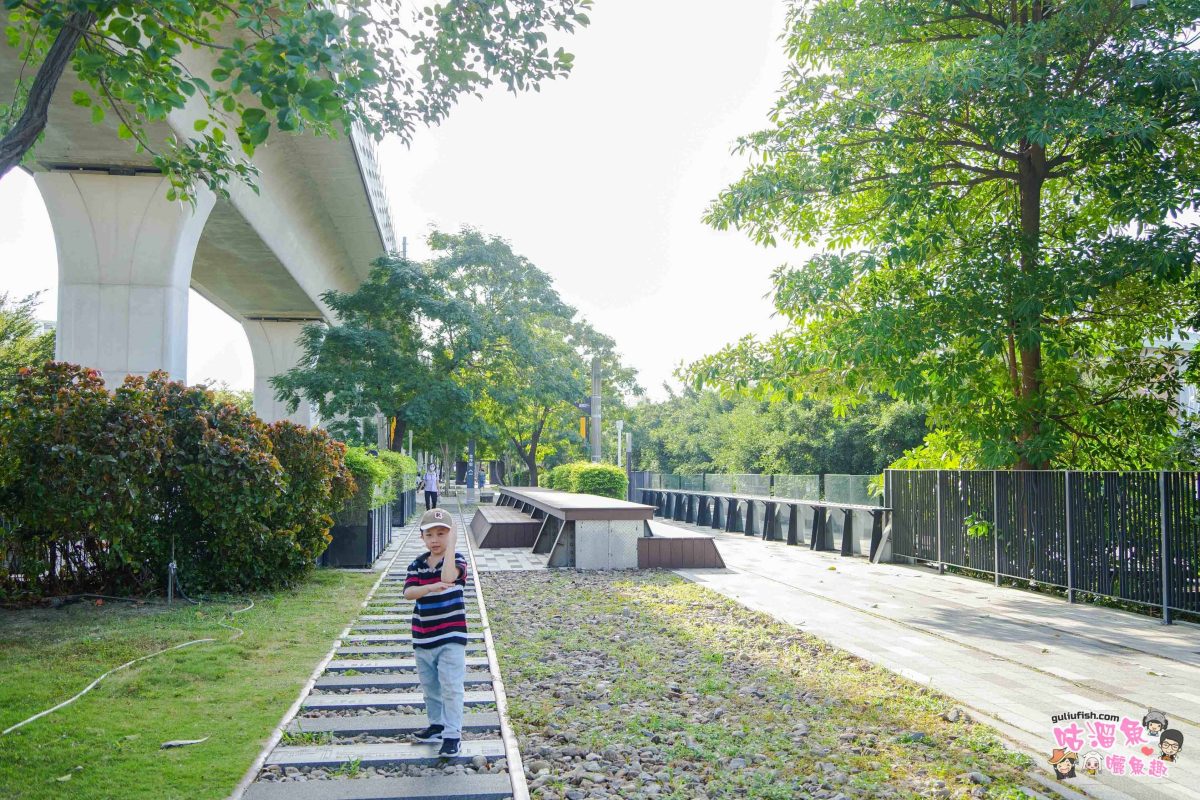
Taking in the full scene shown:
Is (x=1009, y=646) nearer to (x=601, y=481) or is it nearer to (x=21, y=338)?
(x=601, y=481)

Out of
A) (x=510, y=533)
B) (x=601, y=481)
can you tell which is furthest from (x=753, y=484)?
(x=510, y=533)

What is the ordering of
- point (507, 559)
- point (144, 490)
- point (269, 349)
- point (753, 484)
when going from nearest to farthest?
point (144, 490)
point (507, 559)
point (753, 484)
point (269, 349)

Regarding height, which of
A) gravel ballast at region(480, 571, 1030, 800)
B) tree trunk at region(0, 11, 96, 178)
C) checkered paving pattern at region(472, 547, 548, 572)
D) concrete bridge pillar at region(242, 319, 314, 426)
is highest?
concrete bridge pillar at region(242, 319, 314, 426)

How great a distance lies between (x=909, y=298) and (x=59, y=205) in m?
14.4

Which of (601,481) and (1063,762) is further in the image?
(601,481)

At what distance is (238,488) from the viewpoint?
10484 millimetres

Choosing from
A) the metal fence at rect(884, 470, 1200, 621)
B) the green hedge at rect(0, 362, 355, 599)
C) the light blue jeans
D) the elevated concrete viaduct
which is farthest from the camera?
the elevated concrete viaduct

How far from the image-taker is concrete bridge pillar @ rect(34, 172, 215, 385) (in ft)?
53.8

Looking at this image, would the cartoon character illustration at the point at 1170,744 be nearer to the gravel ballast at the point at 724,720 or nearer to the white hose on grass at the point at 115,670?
the gravel ballast at the point at 724,720

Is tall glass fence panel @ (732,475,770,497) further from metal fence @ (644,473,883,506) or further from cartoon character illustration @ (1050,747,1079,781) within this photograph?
cartoon character illustration @ (1050,747,1079,781)

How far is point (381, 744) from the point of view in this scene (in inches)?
201

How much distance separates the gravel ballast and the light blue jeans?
474mm

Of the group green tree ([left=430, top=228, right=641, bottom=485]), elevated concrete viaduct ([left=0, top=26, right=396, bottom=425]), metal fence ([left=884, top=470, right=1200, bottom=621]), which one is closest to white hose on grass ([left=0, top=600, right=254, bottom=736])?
elevated concrete viaduct ([left=0, top=26, right=396, bottom=425])

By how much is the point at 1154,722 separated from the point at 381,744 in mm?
4531
